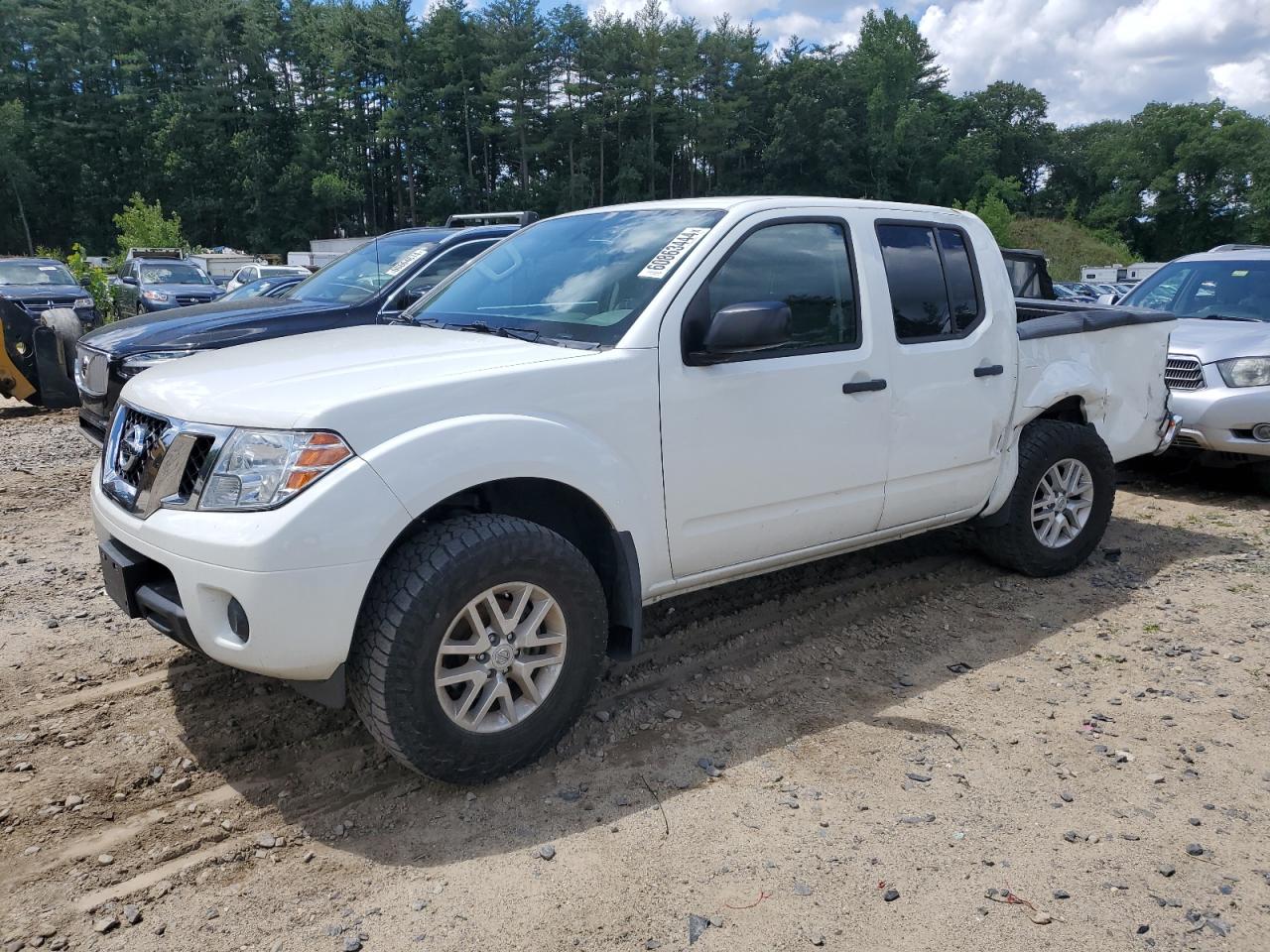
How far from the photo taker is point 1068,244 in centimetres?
7212

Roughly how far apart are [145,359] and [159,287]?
15.7 meters

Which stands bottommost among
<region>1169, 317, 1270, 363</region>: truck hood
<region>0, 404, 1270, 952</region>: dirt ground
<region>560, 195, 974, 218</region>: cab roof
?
<region>0, 404, 1270, 952</region>: dirt ground

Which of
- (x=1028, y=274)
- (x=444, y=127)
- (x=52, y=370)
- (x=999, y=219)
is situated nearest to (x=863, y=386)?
(x=1028, y=274)

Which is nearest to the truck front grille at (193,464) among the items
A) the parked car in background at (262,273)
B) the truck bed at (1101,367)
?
the truck bed at (1101,367)

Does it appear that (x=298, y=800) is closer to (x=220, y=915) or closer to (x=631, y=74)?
(x=220, y=915)

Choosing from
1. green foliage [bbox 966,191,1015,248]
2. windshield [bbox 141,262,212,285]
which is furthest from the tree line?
windshield [bbox 141,262,212,285]

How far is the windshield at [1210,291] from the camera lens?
7785mm

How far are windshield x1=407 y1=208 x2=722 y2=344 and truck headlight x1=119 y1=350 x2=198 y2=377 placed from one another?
253 cm

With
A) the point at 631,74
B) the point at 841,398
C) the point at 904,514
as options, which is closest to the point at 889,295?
the point at 841,398

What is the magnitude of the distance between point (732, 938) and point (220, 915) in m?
1.37

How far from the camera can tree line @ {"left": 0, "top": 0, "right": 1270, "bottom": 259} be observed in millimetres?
71312

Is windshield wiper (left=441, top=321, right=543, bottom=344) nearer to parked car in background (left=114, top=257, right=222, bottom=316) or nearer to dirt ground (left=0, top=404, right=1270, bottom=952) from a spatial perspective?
dirt ground (left=0, top=404, right=1270, bottom=952)

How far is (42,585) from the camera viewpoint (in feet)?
16.4

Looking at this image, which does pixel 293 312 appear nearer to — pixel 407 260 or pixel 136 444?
pixel 407 260
